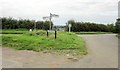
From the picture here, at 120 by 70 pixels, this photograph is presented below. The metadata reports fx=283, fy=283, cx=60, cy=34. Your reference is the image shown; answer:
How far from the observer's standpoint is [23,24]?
6109 centimetres

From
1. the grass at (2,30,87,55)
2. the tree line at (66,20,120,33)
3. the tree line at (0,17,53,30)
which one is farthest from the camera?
the tree line at (66,20,120,33)

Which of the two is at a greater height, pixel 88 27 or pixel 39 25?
pixel 39 25

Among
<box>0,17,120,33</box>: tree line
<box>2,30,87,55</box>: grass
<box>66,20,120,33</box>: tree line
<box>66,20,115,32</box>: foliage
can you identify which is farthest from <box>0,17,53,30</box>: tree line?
<box>2,30,87,55</box>: grass

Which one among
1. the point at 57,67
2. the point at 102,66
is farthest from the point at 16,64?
the point at 102,66

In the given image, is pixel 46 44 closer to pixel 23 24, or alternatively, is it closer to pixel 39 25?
pixel 39 25

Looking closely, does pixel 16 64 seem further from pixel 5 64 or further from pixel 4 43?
pixel 4 43

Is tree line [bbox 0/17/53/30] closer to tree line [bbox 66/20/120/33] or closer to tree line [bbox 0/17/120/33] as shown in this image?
tree line [bbox 0/17/120/33]

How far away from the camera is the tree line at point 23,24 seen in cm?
5990

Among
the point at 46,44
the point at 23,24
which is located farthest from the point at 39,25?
the point at 46,44

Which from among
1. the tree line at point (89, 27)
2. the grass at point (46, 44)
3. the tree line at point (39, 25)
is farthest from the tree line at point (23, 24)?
the grass at point (46, 44)

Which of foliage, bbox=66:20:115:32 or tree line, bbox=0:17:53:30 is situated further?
foliage, bbox=66:20:115:32

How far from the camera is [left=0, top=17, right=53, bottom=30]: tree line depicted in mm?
59900

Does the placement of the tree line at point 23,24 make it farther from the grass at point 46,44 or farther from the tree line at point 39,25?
the grass at point 46,44

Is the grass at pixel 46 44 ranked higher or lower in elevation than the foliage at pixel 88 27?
lower
